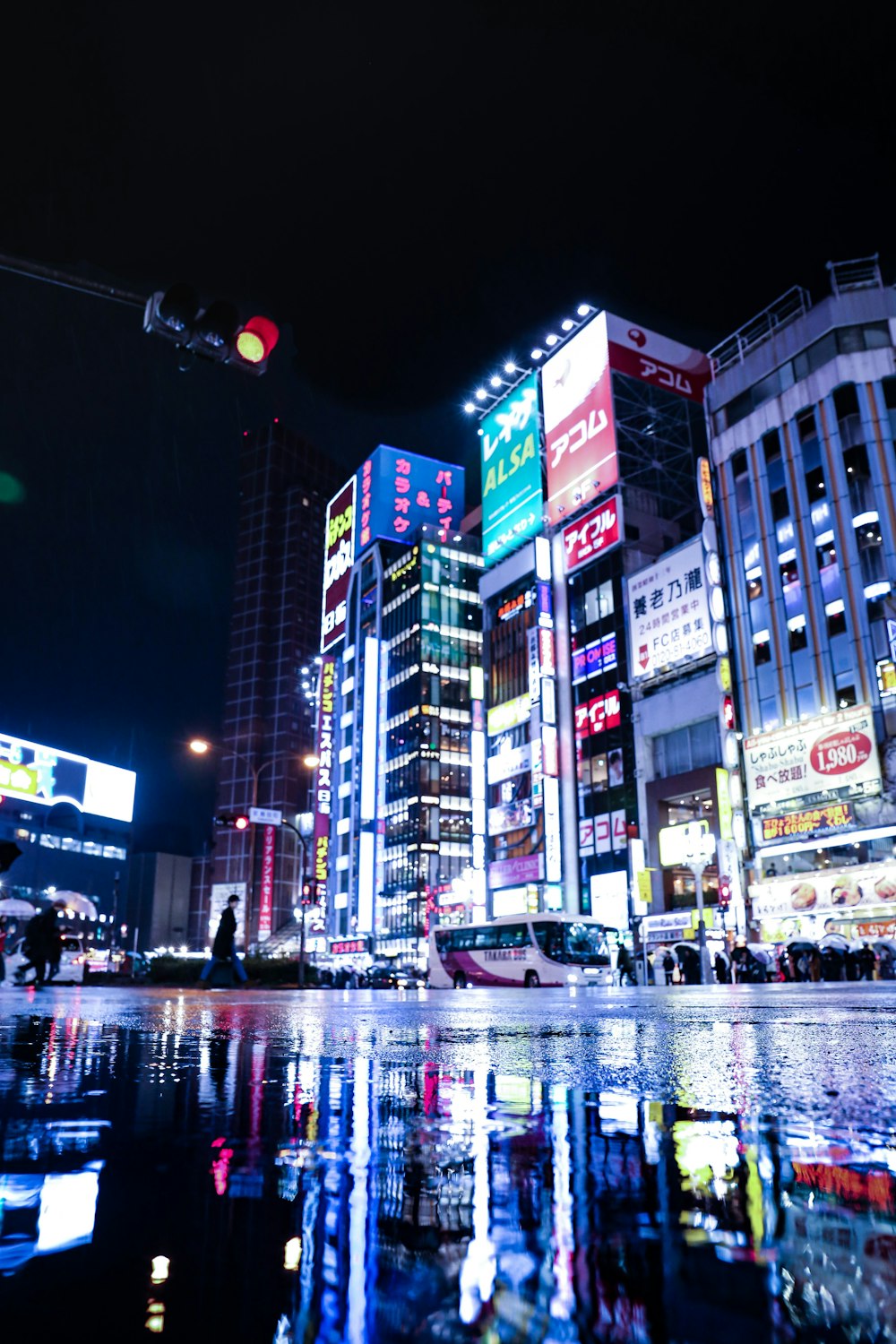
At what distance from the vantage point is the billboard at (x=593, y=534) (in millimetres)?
53281

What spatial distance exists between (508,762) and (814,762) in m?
22.6

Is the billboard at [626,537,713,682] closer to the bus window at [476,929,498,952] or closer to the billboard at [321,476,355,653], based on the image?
the bus window at [476,929,498,952]

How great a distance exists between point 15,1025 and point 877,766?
3640 centimetres

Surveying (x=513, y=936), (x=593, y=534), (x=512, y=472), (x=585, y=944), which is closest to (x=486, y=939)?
(x=513, y=936)

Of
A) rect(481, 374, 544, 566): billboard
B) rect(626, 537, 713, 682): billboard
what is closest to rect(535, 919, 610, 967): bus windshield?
rect(626, 537, 713, 682): billboard

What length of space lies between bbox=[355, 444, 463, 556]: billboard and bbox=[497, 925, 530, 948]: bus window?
63852 mm

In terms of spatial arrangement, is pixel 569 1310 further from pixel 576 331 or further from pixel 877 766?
pixel 576 331

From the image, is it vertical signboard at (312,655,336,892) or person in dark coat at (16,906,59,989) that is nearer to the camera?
person in dark coat at (16,906,59,989)

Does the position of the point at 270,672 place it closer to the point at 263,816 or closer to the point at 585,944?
the point at 585,944

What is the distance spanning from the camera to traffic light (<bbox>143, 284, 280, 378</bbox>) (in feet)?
23.4

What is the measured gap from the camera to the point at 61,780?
74.4 metres

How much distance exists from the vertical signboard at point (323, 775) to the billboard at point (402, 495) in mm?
14939

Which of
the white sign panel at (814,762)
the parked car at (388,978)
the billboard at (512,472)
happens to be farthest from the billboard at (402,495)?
the white sign panel at (814,762)

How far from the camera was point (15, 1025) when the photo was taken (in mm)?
4277
